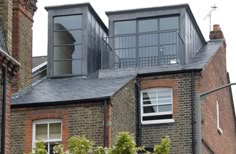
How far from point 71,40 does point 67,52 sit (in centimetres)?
53

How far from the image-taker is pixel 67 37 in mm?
41062

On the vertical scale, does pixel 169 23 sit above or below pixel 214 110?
above

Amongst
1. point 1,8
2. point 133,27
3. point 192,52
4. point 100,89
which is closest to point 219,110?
point 192,52

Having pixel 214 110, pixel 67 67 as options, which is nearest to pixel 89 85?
pixel 67 67

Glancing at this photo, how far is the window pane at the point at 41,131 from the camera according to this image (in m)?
35.3

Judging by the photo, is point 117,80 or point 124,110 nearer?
point 124,110

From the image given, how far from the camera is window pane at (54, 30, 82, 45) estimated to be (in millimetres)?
40812

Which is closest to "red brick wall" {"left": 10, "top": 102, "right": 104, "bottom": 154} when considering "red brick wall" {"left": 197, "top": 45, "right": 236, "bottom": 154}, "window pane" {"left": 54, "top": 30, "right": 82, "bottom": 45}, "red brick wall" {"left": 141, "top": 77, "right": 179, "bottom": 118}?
"red brick wall" {"left": 141, "top": 77, "right": 179, "bottom": 118}

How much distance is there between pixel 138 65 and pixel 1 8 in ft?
48.9

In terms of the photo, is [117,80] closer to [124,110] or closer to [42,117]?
[124,110]

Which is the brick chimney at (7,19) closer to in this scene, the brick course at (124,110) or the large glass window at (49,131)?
the brick course at (124,110)

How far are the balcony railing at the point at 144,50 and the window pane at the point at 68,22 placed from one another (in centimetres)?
151

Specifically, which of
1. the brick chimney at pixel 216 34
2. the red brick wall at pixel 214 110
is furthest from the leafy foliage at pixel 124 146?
the brick chimney at pixel 216 34

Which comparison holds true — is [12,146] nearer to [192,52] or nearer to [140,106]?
[140,106]
